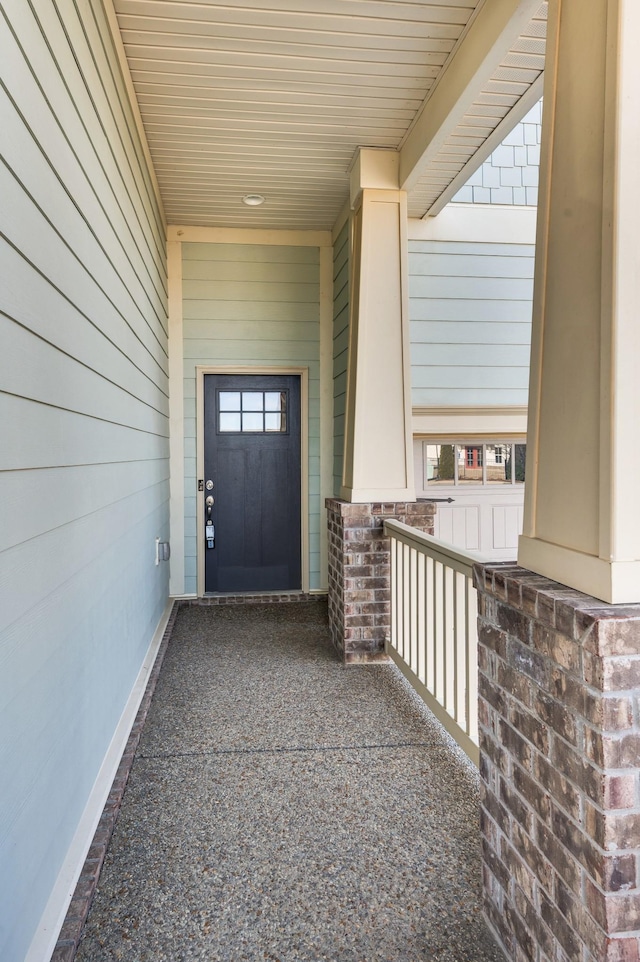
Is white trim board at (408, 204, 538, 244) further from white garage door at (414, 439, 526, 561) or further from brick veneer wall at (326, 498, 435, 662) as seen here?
brick veneer wall at (326, 498, 435, 662)

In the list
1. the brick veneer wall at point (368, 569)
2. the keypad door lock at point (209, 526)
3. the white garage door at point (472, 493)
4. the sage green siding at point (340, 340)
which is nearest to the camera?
the brick veneer wall at point (368, 569)

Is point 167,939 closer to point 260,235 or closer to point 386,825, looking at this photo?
point 386,825

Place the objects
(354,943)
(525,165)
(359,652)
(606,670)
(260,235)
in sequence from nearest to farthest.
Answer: (606,670)
(354,943)
(359,652)
(525,165)
(260,235)

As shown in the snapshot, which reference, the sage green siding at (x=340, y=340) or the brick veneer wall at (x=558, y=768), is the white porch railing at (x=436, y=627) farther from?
the sage green siding at (x=340, y=340)

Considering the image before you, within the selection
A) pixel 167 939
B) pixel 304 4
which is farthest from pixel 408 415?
pixel 167 939

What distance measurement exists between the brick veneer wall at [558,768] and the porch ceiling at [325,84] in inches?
83.3

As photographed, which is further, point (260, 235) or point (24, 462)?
point (260, 235)

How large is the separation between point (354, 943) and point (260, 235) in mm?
4419

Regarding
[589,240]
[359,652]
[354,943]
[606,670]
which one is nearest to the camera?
[606,670]

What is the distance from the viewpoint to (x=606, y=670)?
1005 mm

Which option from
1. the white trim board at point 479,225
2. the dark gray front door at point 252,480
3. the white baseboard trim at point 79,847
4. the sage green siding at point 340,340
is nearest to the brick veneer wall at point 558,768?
the white baseboard trim at point 79,847

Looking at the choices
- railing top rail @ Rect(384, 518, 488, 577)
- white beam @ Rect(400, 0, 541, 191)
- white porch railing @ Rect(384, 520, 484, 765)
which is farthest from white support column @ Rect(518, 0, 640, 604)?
white beam @ Rect(400, 0, 541, 191)

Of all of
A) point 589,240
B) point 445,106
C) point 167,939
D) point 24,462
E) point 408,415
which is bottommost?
point 167,939

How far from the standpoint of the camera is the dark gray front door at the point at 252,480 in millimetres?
4566
